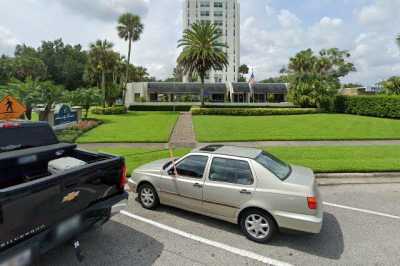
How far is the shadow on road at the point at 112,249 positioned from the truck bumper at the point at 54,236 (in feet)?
1.29

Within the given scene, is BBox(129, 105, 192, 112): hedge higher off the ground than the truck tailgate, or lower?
higher

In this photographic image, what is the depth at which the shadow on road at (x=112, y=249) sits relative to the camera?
3.65 meters

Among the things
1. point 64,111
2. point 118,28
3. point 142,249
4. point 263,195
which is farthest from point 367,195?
point 118,28

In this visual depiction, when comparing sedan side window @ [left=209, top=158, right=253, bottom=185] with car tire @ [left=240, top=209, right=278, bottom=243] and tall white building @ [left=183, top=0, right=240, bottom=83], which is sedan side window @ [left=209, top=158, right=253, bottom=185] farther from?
tall white building @ [left=183, top=0, right=240, bottom=83]

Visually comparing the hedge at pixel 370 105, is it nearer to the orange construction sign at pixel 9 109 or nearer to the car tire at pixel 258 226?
the car tire at pixel 258 226

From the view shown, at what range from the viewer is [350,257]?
3.82 metres

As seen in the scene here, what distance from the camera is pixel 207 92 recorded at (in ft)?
172

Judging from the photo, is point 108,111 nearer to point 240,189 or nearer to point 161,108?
point 161,108

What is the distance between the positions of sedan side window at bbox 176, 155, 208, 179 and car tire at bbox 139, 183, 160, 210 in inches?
30.5

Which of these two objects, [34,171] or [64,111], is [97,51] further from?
[34,171]

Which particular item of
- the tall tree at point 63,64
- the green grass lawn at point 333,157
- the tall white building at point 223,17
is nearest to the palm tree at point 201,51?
the green grass lawn at point 333,157

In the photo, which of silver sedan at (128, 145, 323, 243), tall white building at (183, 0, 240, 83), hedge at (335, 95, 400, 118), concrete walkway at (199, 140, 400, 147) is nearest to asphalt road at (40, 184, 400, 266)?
silver sedan at (128, 145, 323, 243)

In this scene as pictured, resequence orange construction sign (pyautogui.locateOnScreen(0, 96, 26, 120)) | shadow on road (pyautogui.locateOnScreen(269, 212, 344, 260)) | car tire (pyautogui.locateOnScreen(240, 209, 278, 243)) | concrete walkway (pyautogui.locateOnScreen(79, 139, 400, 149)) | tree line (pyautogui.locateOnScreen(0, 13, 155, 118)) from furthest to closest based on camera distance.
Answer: tree line (pyautogui.locateOnScreen(0, 13, 155, 118)) < concrete walkway (pyautogui.locateOnScreen(79, 139, 400, 149)) < orange construction sign (pyautogui.locateOnScreen(0, 96, 26, 120)) < car tire (pyautogui.locateOnScreen(240, 209, 278, 243)) < shadow on road (pyautogui.locateOnScreen(269, 212, 344, 260))

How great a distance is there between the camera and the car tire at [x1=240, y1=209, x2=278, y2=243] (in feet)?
13.9
